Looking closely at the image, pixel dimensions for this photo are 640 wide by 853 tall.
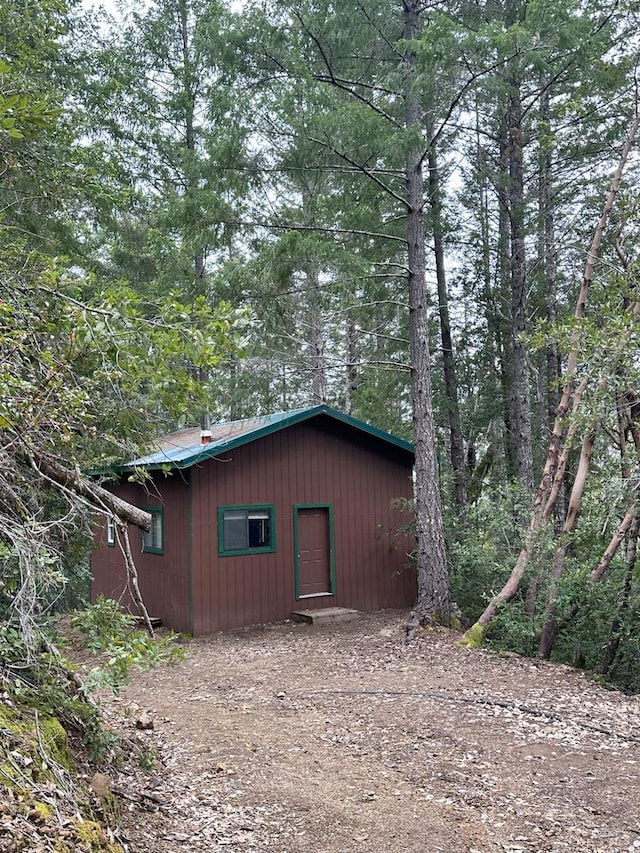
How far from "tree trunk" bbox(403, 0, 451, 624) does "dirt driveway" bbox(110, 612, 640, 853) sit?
114cm

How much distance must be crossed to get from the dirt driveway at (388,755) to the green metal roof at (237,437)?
2899mm

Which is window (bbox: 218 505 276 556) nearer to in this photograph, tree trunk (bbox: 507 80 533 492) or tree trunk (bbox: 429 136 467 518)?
tree trunk (bbox: 507 80 533 492)

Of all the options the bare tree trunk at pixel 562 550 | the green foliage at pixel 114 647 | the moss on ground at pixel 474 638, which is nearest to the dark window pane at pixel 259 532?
the moss on ground at pixel 474 638

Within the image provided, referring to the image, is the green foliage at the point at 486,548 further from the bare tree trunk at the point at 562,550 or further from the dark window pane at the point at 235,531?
the dark window pane at the point at 235,531

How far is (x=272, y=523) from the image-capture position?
10.9 metres

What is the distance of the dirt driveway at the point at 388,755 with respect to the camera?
384cm

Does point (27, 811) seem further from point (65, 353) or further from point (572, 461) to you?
point (572, 461)

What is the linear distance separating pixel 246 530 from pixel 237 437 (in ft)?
5.13

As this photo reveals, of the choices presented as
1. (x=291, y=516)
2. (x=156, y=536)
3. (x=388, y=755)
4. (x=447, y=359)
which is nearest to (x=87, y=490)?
(x=388, y=755)

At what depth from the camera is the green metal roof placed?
31.8ft

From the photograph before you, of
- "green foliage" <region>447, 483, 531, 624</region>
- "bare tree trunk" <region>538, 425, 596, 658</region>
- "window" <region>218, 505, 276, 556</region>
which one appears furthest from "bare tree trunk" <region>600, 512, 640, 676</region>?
"window" <region>218, 505, 276, 556</region>

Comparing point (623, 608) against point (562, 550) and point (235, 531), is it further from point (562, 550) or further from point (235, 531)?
point (235, 531)

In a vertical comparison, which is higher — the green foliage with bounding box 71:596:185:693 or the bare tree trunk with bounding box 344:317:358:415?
the bare tree trunk with bounding box 344:317:358:415

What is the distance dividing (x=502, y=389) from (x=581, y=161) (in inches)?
227
